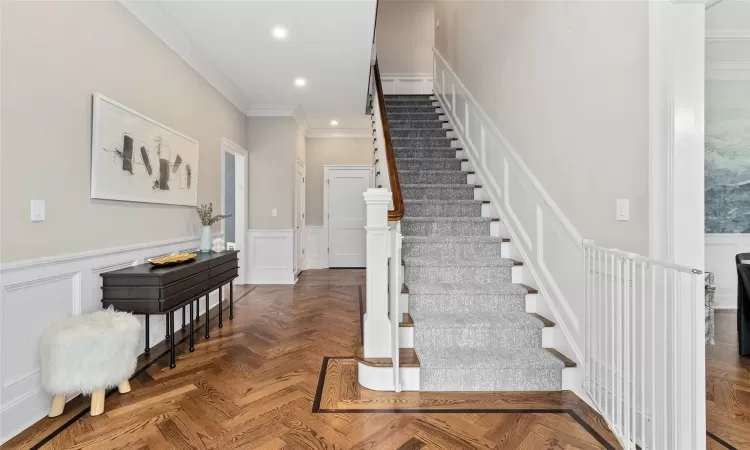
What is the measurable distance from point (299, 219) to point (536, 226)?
4.35 metres

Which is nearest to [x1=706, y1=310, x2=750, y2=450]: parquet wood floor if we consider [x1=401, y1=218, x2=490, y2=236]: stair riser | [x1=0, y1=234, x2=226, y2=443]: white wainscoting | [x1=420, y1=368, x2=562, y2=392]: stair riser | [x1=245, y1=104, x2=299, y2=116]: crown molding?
[x1=420, y1=368, x2=562, y2=392]: stair riser

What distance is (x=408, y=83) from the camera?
6434mm

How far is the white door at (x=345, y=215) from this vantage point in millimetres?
6863

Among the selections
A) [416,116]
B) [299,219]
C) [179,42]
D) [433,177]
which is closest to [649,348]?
[433,177]

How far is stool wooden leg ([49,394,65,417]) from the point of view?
6.05ft

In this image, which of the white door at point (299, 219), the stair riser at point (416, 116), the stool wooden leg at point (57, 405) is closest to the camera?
the stool wooden leg at point (57, 405)

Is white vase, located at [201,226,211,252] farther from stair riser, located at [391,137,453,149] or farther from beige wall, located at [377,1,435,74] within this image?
beige wall, located at [377,1,435,74]

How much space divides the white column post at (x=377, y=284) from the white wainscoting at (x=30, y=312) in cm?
176

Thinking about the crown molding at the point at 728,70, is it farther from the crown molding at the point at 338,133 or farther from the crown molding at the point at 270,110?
the crown molding at the point at 270,110

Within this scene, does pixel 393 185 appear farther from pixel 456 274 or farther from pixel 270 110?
pixel 270 110

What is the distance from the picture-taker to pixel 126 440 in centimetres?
165

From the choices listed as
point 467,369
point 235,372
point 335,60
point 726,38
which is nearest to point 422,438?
point 467,369

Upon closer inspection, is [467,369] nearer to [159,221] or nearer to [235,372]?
[235,372]

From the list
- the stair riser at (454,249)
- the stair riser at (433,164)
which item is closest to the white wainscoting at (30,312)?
the stair riser at (454,249)
